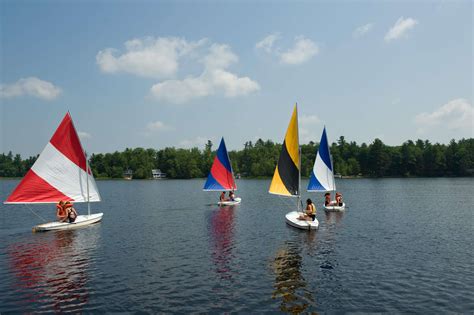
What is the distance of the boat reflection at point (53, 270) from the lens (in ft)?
54.6

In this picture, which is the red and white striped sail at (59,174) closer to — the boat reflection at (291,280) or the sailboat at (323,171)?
the boat reflection at (291,280)

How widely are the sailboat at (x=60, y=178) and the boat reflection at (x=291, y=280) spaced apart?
72.6 ft

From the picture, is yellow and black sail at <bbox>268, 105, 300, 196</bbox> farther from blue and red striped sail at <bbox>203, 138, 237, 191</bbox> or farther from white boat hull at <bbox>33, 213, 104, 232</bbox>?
white boat hull at <bbox>33, 213, 104, 232</bbox>

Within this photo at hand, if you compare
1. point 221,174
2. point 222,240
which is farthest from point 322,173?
point 222,240

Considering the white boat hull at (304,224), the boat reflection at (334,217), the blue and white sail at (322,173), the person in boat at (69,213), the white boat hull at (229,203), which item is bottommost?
the boat reflection at (334,217)

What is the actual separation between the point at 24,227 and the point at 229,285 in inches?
1167

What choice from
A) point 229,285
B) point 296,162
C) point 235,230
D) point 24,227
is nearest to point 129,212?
point 24,227

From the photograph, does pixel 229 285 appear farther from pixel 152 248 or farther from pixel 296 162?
pixel 296 162

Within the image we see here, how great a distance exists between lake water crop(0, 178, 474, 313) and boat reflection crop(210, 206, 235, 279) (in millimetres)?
101

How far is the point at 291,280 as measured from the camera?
19344mm

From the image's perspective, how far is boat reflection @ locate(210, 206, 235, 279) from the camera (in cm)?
2191

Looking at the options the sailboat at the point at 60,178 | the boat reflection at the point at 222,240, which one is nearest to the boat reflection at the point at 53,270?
the sailboat at the point at 60,178

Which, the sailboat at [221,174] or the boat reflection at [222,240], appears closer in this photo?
the boat reflection at [222,240]

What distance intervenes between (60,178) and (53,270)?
15101 mm
